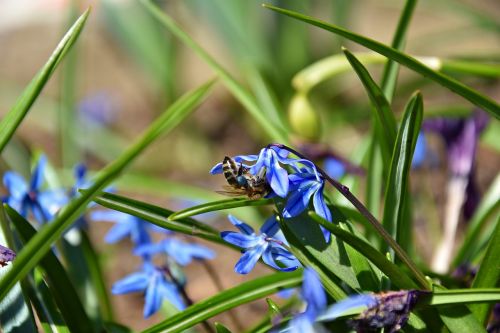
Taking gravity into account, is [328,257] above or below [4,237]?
below

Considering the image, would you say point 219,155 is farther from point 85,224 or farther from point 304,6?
point 85,224

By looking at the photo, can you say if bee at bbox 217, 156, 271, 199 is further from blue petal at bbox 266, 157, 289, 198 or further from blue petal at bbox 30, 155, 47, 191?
blue petal at bbox 30, 155, 47, 191

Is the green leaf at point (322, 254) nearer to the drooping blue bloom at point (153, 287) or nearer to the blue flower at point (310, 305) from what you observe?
the blue flower at point (310, 305)

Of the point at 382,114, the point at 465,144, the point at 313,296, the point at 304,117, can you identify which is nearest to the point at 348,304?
the point at 313,296

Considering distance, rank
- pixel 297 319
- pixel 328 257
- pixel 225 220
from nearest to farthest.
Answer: pixel 297 319 < pixel 328 257 < pixel 225 220

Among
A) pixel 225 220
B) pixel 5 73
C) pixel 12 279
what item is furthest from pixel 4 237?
pixel 5 73
